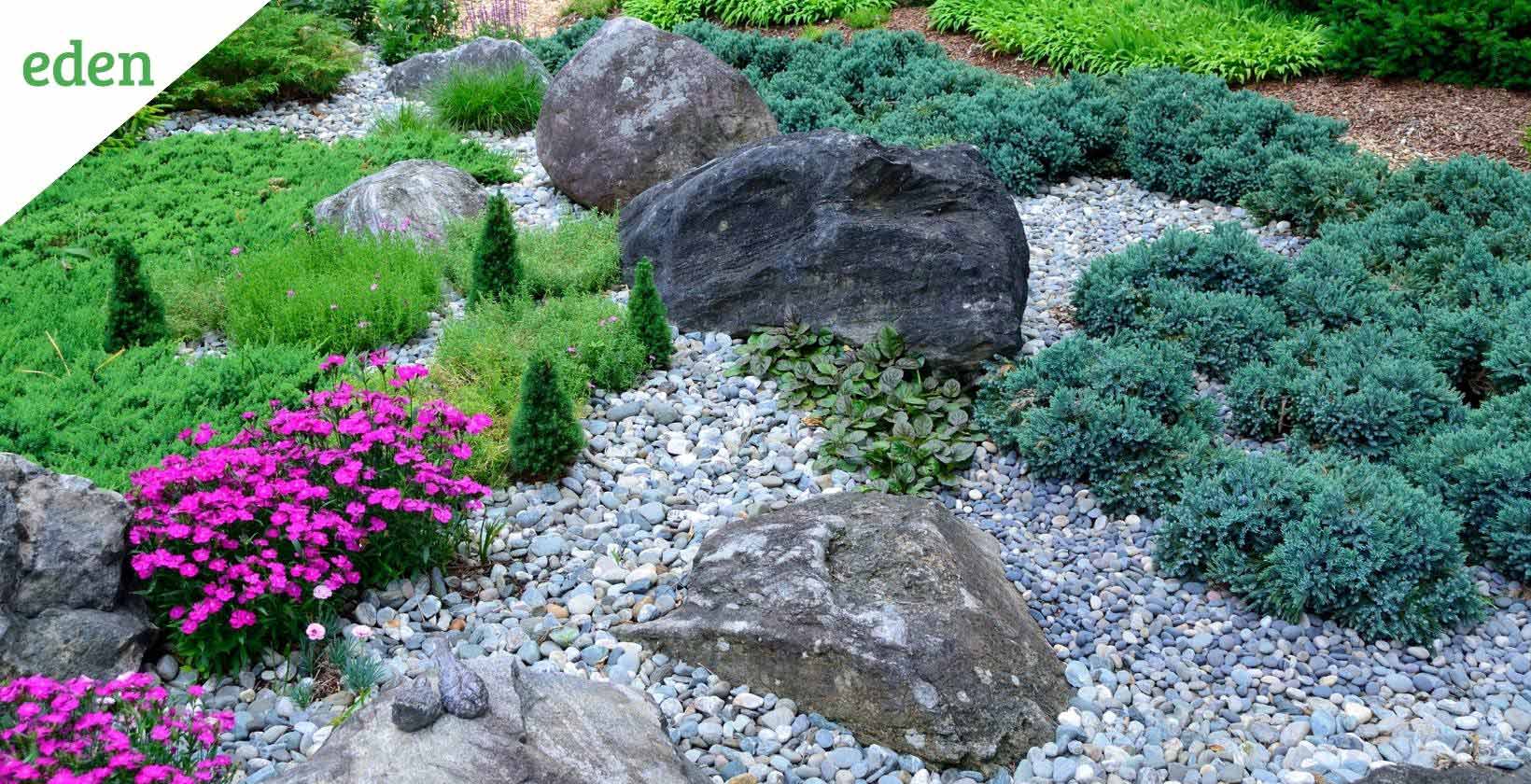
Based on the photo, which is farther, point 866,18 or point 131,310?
point 866,18

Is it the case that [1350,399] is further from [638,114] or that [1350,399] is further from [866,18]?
[866,18]

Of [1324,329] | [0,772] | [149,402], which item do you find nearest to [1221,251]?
[1324,329]

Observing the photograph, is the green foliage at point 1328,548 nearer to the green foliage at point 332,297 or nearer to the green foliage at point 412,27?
the green foliage at point 332,297

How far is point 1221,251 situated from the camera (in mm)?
6812

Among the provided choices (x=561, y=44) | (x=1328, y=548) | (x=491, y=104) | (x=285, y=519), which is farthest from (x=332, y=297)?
(x=561, y=44)

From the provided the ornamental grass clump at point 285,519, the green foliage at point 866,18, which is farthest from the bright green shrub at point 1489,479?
the green foliage at point 866,18

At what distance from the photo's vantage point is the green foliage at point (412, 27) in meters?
13.3

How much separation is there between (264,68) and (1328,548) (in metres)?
10.7

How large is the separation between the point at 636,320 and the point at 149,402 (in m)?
2.28

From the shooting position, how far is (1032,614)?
15.0 feet

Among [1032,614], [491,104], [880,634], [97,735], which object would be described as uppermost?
[97,735]

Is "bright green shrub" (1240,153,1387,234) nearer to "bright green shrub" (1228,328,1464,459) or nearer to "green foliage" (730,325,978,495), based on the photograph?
"bright green shrub" (1228,328,1464,459)

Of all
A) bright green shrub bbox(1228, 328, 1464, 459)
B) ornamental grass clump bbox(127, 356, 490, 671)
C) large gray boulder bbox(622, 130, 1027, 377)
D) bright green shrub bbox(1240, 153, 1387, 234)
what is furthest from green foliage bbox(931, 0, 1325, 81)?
ornamental grass clump bbox(127, 356, 490, 671)

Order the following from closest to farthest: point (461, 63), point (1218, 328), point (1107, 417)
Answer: point (1107, 417), point (1218, 328), point (461, 63)
